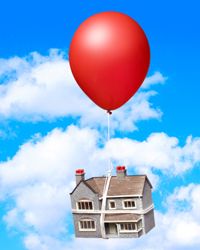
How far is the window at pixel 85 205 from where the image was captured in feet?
59.5

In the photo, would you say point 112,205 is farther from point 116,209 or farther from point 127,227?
point 127,227

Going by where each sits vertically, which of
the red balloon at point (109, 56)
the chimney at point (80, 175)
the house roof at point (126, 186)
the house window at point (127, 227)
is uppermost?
the red balloon at point (109, 56)

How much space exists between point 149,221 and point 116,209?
1029 millimetres

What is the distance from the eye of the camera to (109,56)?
15086 mm

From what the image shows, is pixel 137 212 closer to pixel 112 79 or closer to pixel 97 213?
pixel 97 213

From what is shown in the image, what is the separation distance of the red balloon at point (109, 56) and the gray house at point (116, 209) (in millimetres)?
3289

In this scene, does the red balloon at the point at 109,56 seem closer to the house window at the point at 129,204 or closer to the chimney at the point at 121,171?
the chimney at the point at 121,171

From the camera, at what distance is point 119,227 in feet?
59.0

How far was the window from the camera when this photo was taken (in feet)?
59.5

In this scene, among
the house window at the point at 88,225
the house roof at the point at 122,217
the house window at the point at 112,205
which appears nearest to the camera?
the house roof at the point at 122,217

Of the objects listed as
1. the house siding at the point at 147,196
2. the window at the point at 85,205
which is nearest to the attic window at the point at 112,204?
the window at the point at 85,205

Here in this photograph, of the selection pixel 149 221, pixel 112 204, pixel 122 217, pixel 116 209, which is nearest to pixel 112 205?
pixel 112 204

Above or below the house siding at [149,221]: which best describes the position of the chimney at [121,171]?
above

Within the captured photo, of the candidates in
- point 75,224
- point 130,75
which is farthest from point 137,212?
point 130,75
